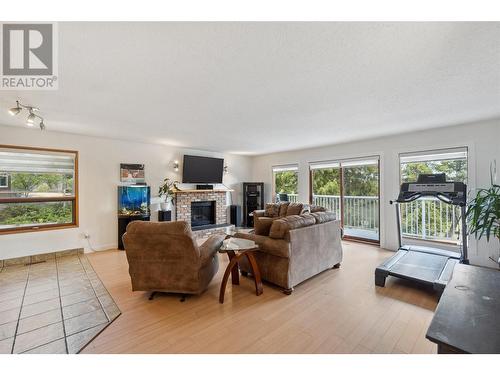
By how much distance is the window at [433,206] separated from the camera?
3.86 metres

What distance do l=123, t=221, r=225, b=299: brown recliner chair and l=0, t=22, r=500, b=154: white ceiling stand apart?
4.91 feet

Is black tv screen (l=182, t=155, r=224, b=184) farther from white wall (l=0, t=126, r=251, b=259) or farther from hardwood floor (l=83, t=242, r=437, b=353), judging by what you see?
hardwood floor (l=83, t=242, r=437, b=353)

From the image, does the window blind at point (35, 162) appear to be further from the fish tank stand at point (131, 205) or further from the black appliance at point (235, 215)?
the black appliance at point (235, 215)

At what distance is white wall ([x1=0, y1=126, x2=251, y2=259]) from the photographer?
3738 millimetres

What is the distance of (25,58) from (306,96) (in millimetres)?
2555

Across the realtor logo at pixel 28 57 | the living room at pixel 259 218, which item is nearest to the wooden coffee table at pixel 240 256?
the living room at pixel 259 218

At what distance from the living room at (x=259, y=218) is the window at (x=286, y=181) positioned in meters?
1.32

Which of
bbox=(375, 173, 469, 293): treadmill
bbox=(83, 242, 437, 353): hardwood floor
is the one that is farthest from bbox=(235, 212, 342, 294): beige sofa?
bbox=(375, 173, 469, 293): treadmill

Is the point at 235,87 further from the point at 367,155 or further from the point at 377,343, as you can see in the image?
the point at 367,155

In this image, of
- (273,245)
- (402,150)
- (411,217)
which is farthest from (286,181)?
(273,245)

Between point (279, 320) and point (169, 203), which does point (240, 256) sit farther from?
point (169, 203)

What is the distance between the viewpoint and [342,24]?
1380 millimetres

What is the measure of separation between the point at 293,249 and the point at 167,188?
12.0 feet
